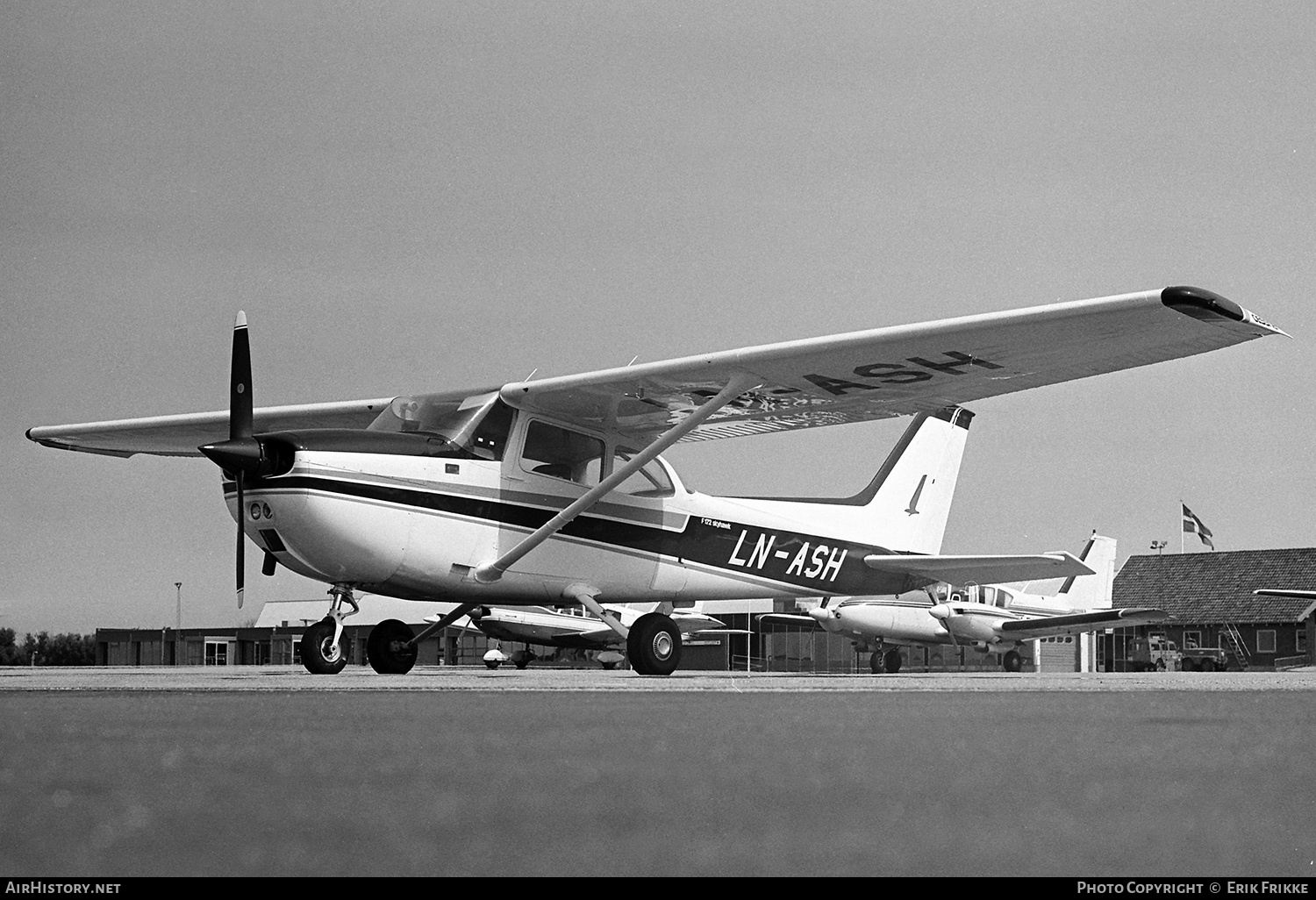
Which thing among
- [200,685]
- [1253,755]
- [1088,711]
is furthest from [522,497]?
[1253,755]

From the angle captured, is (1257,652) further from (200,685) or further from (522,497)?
(200,685)

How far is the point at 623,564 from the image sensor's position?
1341 cm

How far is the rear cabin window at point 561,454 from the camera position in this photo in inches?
506

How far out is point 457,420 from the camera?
41.1 feet

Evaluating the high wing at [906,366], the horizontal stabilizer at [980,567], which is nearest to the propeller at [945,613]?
the horizontal stabilizer at [980,567]

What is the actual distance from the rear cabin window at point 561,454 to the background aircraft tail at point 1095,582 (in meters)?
29.4

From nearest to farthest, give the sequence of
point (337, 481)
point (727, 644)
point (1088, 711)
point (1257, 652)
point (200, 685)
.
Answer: point (1088, 711) < point (200, 685) < point (337, 481) < point (1257, 652) < point (727, 644)

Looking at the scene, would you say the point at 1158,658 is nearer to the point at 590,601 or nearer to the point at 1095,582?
the point at 1095,582

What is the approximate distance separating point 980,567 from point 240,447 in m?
8.47

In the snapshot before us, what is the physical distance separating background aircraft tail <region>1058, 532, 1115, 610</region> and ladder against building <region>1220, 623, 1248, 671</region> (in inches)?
499

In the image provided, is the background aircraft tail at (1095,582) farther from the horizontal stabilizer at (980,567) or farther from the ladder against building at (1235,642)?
the horizontal stabilizer at (980,567)

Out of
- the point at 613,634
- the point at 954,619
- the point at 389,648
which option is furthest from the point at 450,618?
the point at 613,634

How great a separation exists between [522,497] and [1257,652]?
1828 inches

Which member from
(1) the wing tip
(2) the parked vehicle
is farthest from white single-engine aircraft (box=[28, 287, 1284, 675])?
(2) the parked vehicle
